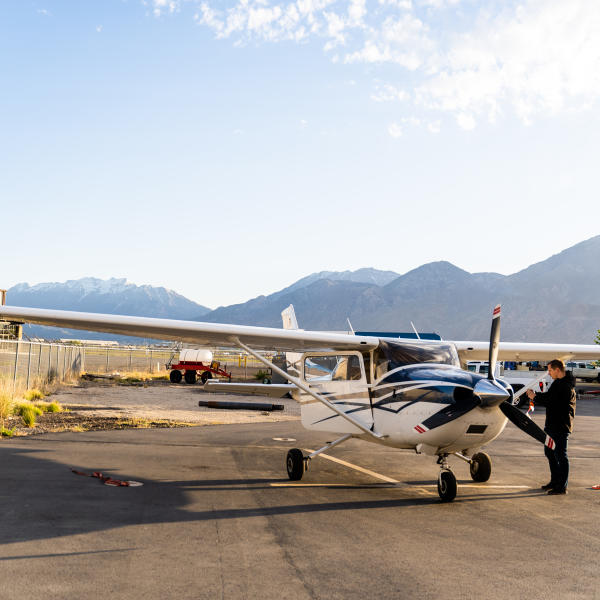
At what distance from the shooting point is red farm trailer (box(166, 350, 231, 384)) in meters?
38.2

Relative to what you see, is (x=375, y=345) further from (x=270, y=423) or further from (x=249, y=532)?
(x=270, y=423)

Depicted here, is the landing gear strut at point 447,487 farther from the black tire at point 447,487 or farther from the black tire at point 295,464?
the black tire at point 295,464

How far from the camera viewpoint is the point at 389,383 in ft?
27.1

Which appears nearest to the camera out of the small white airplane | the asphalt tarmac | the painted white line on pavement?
the asphalt tarmac

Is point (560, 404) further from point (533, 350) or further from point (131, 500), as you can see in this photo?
point (131, 500)

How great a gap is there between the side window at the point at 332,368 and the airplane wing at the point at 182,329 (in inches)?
11.4

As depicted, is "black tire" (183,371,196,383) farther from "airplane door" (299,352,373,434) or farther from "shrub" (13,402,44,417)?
"airplane door" (299,352,373,434)

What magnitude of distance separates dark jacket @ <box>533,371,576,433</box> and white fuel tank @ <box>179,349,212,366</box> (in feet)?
105

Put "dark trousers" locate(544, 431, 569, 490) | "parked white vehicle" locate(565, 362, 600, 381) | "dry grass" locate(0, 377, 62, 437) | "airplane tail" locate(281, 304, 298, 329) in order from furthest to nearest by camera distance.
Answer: "parked white vehicle" locate(565, 362, 600, 381) → "airplane tail" locate(281, 304, 298, 329) → "dry grass" locate(0, 377, 62, 437) → "dark trousers" locate(544, 431, 569, 490)

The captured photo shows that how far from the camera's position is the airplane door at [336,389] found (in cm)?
890

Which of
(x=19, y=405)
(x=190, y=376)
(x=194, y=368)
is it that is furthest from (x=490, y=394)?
(x=194, y=368)

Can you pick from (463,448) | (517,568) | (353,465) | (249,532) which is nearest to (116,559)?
(249,532)

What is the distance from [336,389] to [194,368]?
30.1 meters

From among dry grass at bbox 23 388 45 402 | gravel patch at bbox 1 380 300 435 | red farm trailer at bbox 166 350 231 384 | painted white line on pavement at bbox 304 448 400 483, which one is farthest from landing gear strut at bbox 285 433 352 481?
red farm trailer at bbox 166 350 231 384
